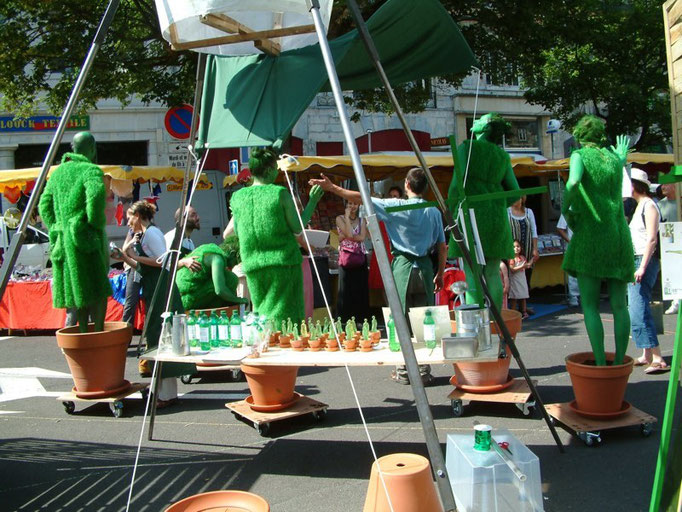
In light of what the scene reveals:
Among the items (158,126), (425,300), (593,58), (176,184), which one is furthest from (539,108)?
(425,300)

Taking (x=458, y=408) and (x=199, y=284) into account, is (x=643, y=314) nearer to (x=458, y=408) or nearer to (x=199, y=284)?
(x=458, y=408)

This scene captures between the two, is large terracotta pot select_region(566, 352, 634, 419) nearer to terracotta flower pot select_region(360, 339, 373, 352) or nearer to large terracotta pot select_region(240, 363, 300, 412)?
terracotta flower pot select_region(360, 339, 373, 352)

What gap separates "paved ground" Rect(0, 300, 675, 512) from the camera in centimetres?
360

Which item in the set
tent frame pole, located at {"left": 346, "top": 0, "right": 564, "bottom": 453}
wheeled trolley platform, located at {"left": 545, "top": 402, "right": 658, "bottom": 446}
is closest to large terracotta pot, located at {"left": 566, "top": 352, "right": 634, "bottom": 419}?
wheeled trolley platform, located at {"left": 545, "top": 402, "right": 658, "bottom": 446}

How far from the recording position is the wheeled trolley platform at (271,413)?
448 centimetres

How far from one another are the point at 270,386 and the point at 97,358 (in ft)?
5.13

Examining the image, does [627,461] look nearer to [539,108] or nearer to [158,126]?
[158,126]

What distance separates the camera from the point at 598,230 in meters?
4.25

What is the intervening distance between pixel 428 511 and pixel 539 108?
24612 millimetres

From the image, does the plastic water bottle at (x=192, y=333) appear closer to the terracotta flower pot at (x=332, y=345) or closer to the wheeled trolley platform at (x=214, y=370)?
the terracotta flower pot at (x=332, y=345)

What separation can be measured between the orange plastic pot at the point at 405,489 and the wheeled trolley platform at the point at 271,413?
1.74 metres

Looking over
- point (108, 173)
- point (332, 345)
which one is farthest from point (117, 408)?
point (108, 173)

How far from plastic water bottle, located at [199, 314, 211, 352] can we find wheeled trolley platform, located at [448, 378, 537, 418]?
1.87 meters

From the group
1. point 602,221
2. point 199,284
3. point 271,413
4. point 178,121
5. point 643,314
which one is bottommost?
point 271,413
